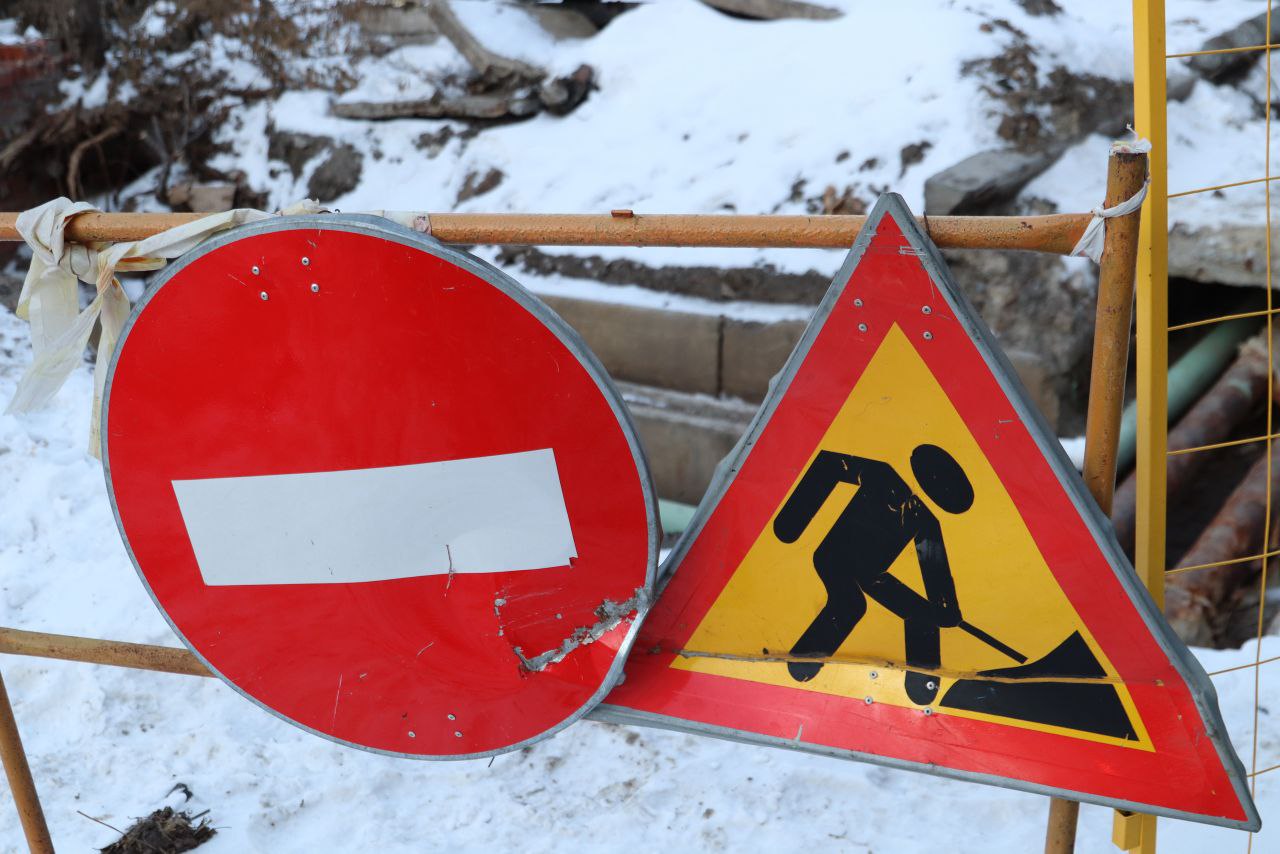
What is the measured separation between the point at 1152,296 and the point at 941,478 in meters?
0.43

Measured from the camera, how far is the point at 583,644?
1.69m

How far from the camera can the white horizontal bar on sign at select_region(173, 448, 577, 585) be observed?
63.7 inches

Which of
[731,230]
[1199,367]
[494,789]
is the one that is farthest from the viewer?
[1199,367]

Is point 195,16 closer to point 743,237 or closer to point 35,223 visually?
point 35,223

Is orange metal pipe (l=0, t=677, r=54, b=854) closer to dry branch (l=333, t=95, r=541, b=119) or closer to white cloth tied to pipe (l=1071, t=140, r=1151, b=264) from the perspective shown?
white cloth tied to pipe (l=1071, t=140, r=1151, b=264)

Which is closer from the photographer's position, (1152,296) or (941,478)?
(941,478)

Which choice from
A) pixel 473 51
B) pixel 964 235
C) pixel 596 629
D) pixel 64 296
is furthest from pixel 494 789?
pixel 473 51

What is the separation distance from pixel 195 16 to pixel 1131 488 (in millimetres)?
6845

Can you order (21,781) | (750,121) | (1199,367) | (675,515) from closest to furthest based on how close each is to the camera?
(21,781)
(1199,367)
(675,515)
(750,121)

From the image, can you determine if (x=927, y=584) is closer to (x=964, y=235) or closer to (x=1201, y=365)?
(x=964, y=235)

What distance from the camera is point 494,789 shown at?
2791 millimetres

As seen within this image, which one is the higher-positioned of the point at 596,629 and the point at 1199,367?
the point at 596,629

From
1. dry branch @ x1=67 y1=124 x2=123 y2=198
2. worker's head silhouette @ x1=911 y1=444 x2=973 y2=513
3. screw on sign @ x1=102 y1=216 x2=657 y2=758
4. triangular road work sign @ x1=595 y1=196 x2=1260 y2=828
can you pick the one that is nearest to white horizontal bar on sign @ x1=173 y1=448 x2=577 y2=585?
screw on sign @ x1=102 y1=216 x2=657 y2=758

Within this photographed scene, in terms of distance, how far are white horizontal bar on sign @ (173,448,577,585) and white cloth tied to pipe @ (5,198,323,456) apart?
0.26 meters
